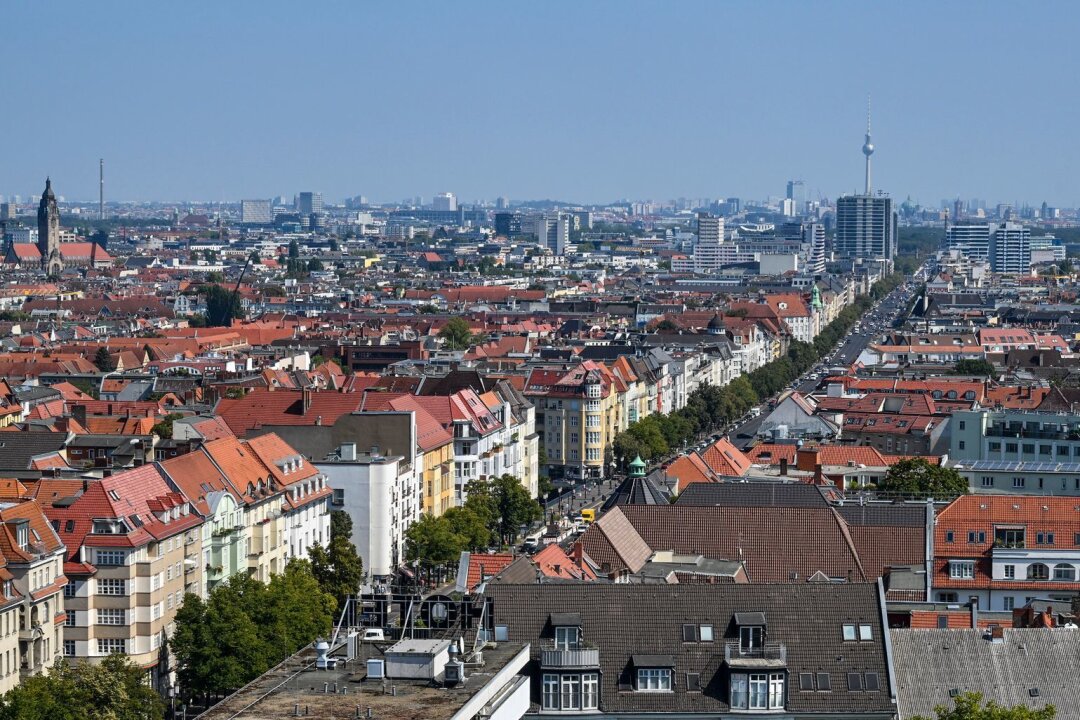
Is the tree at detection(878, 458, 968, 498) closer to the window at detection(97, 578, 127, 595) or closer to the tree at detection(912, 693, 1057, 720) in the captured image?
the window at detection(97, 578, 127, 595)

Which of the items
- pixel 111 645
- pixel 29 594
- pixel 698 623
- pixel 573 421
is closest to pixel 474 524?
pixel 111 645

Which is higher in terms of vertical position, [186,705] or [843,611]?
[843,611]

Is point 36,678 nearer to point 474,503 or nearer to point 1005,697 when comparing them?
point 1005,697

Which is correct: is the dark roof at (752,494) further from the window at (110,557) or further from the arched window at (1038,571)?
the window at (110,557)

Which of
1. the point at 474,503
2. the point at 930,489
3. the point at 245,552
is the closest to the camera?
the point at 245,552

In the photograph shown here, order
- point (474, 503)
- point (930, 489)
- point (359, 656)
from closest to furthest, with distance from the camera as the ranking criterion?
1. point (359, 656)
2. point (930, 489)
3. point (474, 503)

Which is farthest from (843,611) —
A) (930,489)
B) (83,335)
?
(83,335)

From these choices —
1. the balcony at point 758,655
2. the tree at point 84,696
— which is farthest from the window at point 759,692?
the tree at point 84,696
